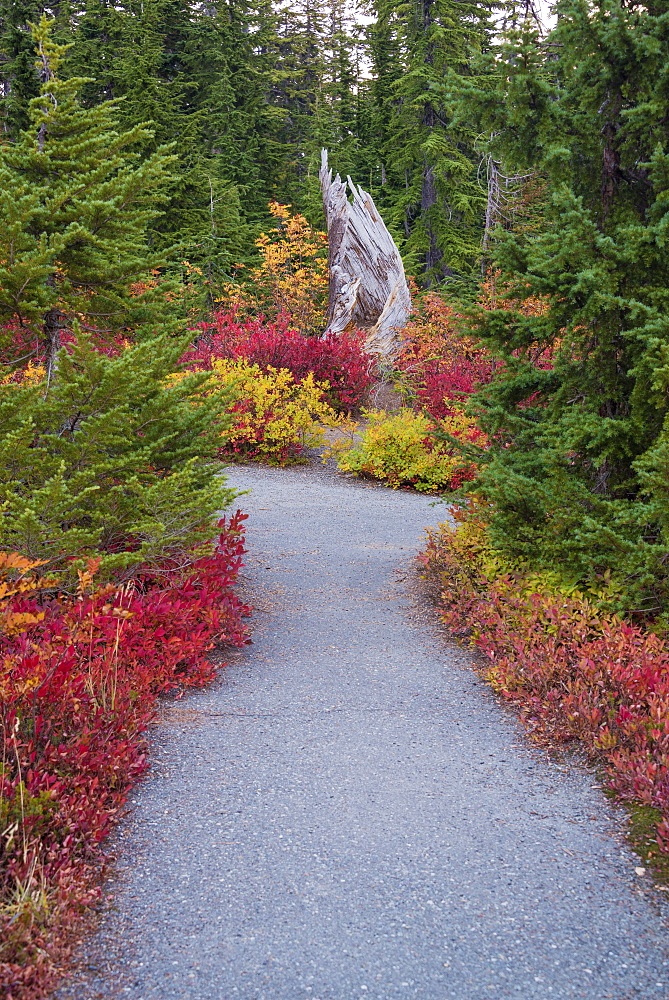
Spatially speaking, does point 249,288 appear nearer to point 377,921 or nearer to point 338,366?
point 338,366

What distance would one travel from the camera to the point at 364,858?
2.77m

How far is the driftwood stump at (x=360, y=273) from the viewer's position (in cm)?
1588

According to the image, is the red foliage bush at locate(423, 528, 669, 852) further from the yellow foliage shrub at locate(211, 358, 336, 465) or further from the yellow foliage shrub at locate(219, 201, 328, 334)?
the yellow foliage shrub at locate(219, 201, 328, 334)

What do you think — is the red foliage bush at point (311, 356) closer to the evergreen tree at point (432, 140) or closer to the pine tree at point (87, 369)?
the pine tree at point (87, 369)

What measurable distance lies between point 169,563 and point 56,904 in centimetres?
274

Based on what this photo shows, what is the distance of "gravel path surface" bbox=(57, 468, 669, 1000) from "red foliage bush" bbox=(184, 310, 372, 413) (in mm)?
8554

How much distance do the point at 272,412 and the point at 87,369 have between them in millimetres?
7467

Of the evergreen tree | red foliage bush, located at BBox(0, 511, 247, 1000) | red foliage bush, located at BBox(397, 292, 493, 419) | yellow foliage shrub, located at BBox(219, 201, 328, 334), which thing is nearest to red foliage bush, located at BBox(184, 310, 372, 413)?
red foliage bush, located at BBox(397, 292, 493, 419)

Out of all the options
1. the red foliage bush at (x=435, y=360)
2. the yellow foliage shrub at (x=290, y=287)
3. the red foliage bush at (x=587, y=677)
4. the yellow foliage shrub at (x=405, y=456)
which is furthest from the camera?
the yellow foliage shrub at (x=290, y=287)

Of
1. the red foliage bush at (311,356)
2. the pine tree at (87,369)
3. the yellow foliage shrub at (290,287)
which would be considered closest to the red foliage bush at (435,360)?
the red foliage bush at (311,356)

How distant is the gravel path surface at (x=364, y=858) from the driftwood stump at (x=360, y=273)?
12221 millimetres

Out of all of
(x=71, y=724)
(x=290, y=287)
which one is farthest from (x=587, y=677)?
(x=290, y=287)

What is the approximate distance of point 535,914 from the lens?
2.48m

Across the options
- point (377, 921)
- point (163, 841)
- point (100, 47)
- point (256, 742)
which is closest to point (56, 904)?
point (163, 841)
